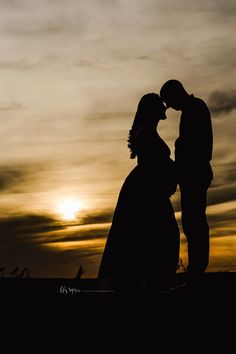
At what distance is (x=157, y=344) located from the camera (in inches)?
258

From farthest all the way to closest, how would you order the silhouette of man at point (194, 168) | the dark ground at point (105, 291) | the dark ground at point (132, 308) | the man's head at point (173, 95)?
the man's head at point (173, 95), the silhouette of man at point (194, 168), the dark ground at point (105, 291), the dark ground at point (132, 308)

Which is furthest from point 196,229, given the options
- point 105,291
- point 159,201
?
point 105,291

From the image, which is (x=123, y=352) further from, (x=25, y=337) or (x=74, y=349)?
(x=25, y=337)

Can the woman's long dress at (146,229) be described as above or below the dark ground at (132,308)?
above

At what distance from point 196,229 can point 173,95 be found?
2050mm

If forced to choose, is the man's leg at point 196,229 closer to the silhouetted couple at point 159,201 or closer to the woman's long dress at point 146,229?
the silhouetted couple at point 159,201

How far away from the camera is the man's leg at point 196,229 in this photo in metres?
10.1

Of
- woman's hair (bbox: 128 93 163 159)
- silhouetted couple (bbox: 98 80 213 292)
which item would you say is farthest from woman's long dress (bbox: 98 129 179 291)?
woman's hair (bbox: 128 93 163 159)

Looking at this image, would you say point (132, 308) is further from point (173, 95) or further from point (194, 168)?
point (173, 95)

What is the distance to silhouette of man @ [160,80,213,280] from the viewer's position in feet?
33.3

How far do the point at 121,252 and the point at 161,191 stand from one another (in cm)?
108

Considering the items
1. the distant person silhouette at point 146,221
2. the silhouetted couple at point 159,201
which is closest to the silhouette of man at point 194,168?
the silhouetted couple at point 159,201

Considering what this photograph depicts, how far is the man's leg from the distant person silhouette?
258 millimetres

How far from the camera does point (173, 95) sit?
1024 centimetres
